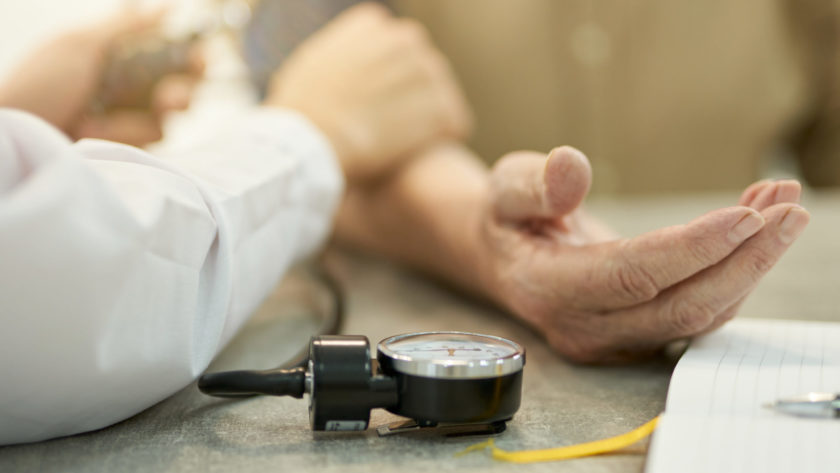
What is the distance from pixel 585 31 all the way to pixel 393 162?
0.82 m

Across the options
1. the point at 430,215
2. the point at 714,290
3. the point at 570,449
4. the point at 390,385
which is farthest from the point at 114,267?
the point at 430,215

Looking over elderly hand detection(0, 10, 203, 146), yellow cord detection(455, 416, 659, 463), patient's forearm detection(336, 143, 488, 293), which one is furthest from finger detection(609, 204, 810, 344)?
elderly hand detection(0, 10, 203, 146)

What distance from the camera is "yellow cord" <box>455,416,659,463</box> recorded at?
0.39 meters

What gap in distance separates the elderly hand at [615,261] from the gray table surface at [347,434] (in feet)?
0.14

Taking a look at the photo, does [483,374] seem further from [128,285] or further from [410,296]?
[410,296]

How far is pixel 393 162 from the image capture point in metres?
0.98

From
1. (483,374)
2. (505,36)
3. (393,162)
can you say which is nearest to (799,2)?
(505,36)

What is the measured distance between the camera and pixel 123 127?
932 mm

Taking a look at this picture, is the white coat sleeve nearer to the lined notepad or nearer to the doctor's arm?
the doctor's arm

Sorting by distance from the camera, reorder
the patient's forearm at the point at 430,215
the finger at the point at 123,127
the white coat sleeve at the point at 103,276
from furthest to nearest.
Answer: the finger at the point at 123,127 < the patient's forearm at the point at 430,215 < the white coat sleeve at the point at 103,276

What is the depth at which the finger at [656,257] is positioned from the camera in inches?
17.1

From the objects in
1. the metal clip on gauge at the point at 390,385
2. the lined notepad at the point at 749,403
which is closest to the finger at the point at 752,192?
the lined notepad at the point at 749,403

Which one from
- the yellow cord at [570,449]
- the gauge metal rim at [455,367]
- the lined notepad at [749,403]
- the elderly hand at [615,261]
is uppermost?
the elderly hand at [615,261]

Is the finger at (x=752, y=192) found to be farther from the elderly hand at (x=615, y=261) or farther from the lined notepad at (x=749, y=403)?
the lined notepad at (x=749, y=403)
